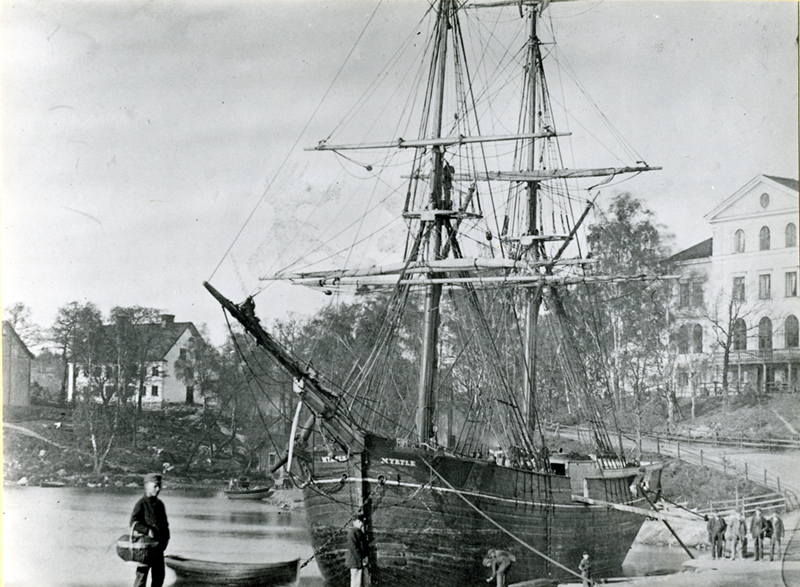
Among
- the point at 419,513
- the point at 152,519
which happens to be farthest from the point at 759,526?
the point at 152,519

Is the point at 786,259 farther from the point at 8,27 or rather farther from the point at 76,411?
the point at 76,411

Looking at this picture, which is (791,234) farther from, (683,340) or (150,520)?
(150,520)

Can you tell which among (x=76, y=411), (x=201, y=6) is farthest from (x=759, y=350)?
(x=76, y=411)

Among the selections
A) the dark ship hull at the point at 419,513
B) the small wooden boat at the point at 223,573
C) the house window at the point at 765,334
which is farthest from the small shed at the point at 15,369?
the house window at the point at 765,334

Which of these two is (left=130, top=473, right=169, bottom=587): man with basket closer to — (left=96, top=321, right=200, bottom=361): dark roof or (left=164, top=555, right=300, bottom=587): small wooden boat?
(left=164, top=555, right=300, bottom=587): small wooden boat

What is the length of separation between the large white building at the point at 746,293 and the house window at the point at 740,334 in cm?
2

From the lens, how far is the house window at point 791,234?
1861cm

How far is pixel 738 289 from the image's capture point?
71.5 feet

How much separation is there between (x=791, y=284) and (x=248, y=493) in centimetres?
1994

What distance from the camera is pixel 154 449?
31625 millimetres

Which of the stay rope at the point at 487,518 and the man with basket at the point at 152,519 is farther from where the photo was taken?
the stay rope at the point at 487,518

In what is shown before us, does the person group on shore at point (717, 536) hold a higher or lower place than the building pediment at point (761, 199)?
lower

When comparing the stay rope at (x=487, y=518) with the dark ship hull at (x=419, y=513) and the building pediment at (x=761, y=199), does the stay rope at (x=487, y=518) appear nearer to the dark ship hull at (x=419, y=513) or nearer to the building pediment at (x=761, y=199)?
the dark ship hull at (x=419, y=513)

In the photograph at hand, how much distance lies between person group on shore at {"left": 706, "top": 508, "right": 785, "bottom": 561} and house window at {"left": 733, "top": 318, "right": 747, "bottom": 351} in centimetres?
411
